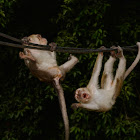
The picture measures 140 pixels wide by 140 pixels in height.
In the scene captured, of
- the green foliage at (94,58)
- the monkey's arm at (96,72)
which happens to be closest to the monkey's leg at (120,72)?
the monkey's arm at (96,72)

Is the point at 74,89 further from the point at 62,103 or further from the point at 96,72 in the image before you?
the point at 62,103

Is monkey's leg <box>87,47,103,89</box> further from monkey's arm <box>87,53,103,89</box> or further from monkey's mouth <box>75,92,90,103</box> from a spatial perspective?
monkey's mouth <box>75,92,90,103</box>

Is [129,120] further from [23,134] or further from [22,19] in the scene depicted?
[22,19]

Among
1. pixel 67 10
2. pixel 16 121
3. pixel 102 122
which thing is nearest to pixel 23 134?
pixel 16 121

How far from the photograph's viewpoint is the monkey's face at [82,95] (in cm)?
329

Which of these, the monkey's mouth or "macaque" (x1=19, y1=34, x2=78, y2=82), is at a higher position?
"macaque" (x1=19, y1=34, x2=78, y2=82)

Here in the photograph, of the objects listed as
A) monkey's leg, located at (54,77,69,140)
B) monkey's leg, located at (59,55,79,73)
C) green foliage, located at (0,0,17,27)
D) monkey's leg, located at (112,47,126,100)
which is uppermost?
green foliage, located at (0,0,17,27)

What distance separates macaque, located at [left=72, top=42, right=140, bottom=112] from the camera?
3297mm

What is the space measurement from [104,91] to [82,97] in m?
0.30

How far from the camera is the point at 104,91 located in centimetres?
347

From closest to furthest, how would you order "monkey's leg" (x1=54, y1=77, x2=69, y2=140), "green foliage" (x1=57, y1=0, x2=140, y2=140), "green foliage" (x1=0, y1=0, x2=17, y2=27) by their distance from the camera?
"monkey's leg" (x1=54, y1=77, x2=69, y2=140)
"green foliage" (x1=0, y1=0, x2=17, y2=27)
"green foliage" (x1=57, y1=0, x2=140, y2=140)

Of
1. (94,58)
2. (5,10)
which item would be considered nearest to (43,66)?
(94,58)

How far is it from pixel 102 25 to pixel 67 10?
0.58 meters

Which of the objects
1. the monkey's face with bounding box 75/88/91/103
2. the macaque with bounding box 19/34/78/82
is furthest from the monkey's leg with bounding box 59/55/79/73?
the monkey's face with bounding box 75/88/91/103
